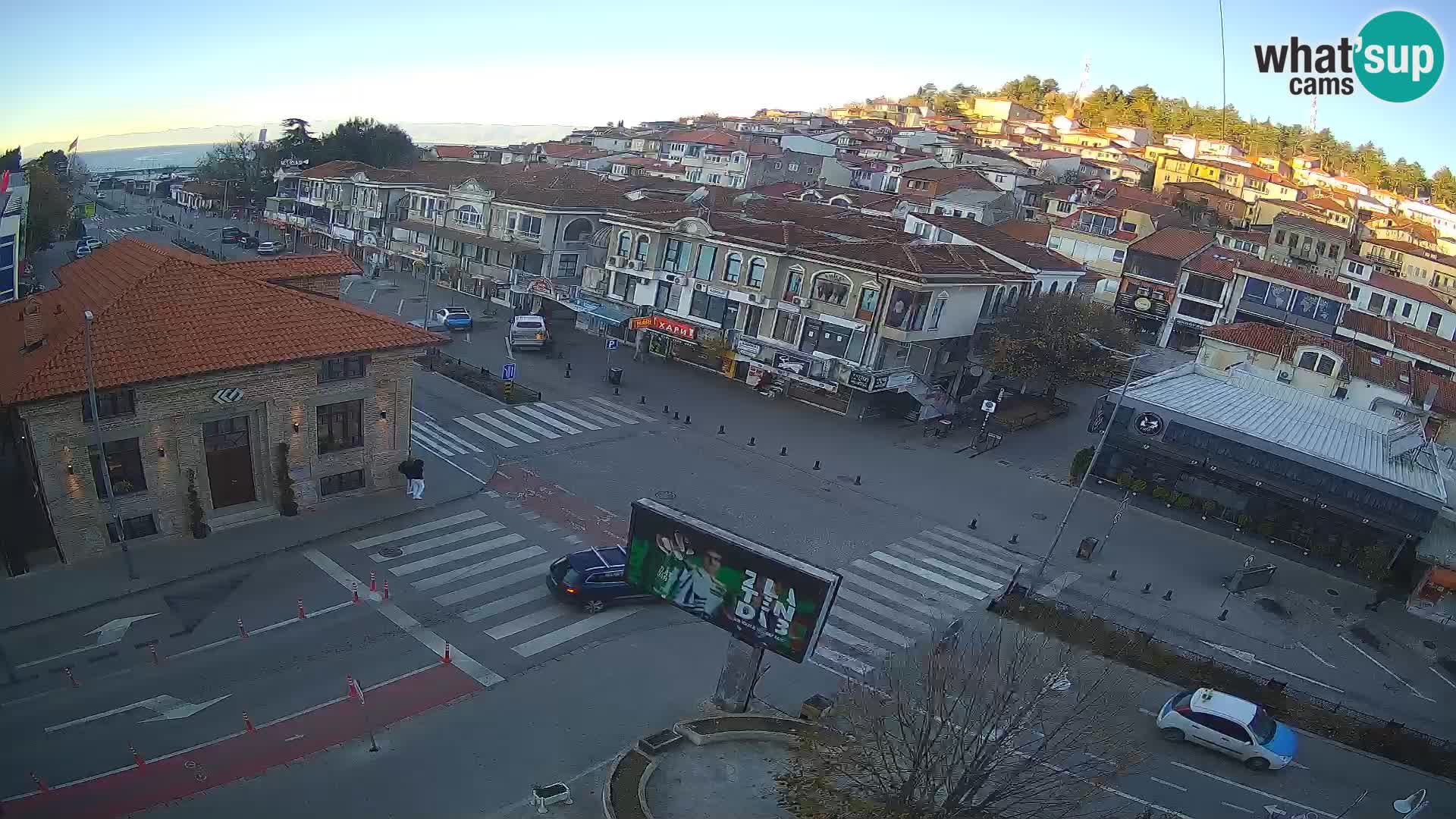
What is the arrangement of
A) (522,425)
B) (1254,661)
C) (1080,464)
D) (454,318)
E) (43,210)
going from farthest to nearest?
(43,210)
(454,318)
(1080,464)
(522,425)
(1254,661)

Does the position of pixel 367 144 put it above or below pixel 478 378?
above

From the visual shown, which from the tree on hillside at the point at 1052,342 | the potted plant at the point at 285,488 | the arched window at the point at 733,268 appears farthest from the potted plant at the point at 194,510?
the tree on hillside at the point at 1052,342

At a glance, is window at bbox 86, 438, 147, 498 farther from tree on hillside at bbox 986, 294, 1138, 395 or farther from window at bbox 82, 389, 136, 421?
tree on hillside at bbox 986, 294, 1138, 395

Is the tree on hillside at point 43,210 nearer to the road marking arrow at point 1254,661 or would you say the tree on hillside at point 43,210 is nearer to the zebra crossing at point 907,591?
the zebra crossing at point 907,591

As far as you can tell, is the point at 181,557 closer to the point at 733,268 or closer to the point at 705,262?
the point at 733,268

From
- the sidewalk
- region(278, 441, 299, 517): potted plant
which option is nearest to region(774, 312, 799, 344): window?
the sidewalk

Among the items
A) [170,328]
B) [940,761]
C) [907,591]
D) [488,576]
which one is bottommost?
[488,576]

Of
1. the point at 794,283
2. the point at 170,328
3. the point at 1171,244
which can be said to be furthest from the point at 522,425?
the point at 1171,244
